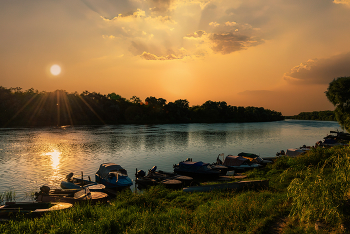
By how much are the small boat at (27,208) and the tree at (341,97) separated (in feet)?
271

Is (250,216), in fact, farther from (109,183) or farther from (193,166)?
(193,166)

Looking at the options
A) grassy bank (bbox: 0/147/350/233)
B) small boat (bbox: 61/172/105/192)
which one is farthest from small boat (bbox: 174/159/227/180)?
grassy bank (bbox: 0/147/350/233)

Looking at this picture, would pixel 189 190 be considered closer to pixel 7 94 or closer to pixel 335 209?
pixel 335 209

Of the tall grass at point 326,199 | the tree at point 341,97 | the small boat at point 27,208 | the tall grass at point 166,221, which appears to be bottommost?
the small boat at point 27,208

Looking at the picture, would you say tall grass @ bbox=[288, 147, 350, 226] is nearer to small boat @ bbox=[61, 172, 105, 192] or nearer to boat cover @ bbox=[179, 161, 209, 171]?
small boat @ bbox=[61, 172, 105, 192]

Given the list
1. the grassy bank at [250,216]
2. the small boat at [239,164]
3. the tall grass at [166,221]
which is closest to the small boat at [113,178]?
the grassy bank at [250,216]

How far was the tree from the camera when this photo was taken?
71.8 meters

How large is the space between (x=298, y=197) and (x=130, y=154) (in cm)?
5317

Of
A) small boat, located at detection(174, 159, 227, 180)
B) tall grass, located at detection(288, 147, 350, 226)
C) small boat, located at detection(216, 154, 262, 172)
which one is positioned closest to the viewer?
tall grass, located at detection(288, 147, 350, 226)

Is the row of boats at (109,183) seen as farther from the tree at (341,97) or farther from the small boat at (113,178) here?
the tree at (341,97)

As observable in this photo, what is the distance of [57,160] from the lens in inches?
2072

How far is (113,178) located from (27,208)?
11.6 meters

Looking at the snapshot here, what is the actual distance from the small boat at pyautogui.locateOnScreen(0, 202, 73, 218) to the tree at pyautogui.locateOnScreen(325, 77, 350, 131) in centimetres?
8261

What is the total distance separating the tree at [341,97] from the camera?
71.8 meters
